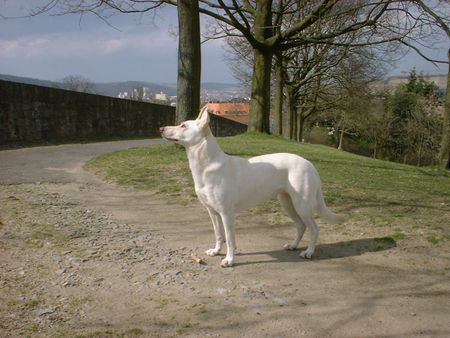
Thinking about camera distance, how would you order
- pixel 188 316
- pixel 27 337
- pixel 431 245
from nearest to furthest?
1. pixel 27 337
2. pixel 188 316
3. pixel 431 245

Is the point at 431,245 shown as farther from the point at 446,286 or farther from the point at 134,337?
the point at 134,337

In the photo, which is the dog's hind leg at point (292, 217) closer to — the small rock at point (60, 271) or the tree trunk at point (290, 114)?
the small rock at point (60, 271)

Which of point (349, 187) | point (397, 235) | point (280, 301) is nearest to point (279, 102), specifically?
point (349, 187)

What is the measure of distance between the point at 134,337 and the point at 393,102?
5036 centimetres

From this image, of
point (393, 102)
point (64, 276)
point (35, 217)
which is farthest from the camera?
point (393, 102)

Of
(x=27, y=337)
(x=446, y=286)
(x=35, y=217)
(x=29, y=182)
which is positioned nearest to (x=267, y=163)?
(x=446, y=286)

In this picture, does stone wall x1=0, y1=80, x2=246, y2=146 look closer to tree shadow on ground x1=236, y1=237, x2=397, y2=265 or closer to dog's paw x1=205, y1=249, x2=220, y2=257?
dog's paw x1=205, y1=249, x2=220, y2=257

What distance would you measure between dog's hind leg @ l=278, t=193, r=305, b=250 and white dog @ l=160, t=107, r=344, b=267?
21 mm

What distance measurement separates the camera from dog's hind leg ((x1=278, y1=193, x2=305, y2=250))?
20.6 ft

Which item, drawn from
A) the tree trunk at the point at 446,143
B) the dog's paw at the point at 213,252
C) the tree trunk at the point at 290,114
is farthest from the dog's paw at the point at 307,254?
the tree trunk at the point at 290,114

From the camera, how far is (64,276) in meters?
5.16

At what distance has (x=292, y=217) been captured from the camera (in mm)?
6316

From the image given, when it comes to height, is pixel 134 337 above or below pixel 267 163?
below

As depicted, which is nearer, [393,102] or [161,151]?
[161,151]
